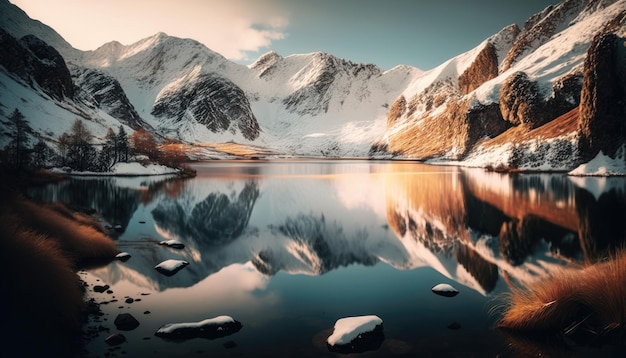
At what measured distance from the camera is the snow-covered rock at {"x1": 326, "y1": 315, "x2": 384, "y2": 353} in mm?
8133

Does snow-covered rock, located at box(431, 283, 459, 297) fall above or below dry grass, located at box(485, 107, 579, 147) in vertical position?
below

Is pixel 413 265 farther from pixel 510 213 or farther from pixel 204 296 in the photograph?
pixel 510 213

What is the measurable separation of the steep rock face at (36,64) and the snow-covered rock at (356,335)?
18400 cm

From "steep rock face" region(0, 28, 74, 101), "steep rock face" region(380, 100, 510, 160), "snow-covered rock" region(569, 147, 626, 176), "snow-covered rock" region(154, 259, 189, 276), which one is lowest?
"snow-covered rock" region(154, 259, 189, 276)

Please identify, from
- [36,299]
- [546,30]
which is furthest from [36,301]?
[546,30]

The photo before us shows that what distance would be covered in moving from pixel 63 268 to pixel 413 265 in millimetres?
12984

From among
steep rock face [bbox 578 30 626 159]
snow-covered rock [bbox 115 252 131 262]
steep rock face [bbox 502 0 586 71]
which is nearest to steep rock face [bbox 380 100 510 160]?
steep rock face [bbox 502 0 586 71]

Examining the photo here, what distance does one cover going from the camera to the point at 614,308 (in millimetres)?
7992

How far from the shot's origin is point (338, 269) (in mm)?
15492

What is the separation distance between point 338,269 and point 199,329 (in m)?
7.73

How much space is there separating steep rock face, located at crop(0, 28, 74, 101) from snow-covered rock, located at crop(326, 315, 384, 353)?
184m

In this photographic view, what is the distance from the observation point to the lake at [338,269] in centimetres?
858

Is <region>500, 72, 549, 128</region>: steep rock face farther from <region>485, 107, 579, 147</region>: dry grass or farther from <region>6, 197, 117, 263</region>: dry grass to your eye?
<region>6, 197, 117, 263</region>: dry grass

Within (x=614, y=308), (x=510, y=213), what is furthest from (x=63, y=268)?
(x=510, y=213)
